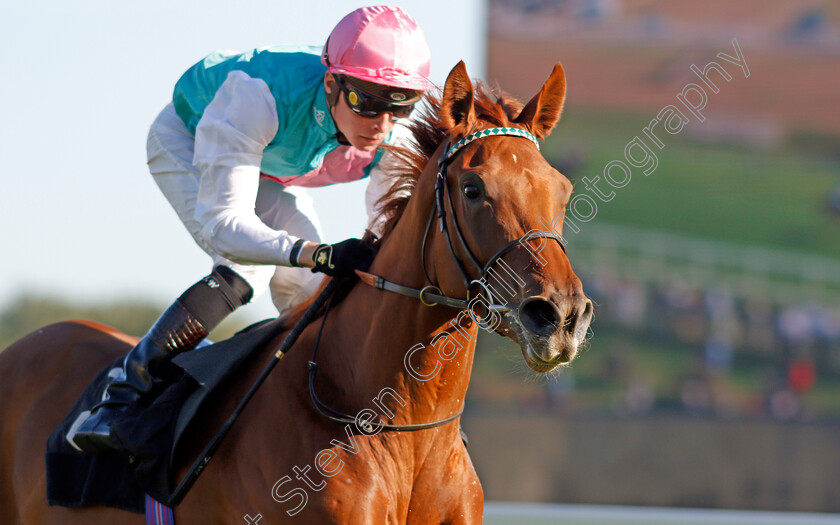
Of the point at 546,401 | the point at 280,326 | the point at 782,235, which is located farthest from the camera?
the point at 782,235

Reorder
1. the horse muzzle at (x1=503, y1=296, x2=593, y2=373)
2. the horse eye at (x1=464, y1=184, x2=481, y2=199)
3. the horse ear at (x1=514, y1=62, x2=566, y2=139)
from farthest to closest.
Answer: the horse ear at (x1=514, y1=62, x2=566, y2=139) < the horse eye at (x1=464, y1=184, x2=481, y2=199) < the horse muzzle at (x1=503, y1=296, x2=593, y2=373)

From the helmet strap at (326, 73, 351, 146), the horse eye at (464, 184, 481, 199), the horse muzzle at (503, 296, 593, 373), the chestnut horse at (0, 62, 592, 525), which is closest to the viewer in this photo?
the horse muzzle at (503, 296, 593, 373)

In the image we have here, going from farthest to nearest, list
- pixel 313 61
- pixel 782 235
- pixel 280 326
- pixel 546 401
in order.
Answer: pixel 782 235 → pixel 546 401 → pixel 313 61 → pixel 280 326

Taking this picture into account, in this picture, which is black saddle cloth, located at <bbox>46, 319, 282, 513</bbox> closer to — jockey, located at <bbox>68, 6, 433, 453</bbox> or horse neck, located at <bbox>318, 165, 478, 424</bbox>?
jockey, located at <bbox>68, 6, 433, 453</bbox>

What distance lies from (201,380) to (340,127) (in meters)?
0.96

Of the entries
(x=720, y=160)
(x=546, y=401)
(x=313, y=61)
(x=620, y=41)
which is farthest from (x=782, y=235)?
(x=313, y=61)

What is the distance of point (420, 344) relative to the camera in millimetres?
2686

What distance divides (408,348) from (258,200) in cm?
126

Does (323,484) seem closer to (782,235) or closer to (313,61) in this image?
(313,61)

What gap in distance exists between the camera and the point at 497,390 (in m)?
16.0

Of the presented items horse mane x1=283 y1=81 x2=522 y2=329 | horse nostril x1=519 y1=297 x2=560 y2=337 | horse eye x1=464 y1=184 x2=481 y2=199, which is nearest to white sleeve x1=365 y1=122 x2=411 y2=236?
horse mane x1=283 y1=81 x2=522 y2=329

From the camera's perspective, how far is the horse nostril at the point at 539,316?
2.28 metres

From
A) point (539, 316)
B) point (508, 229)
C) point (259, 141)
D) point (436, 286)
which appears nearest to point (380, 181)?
point (259, 141)

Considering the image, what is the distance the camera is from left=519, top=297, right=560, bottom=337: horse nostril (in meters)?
2.28
